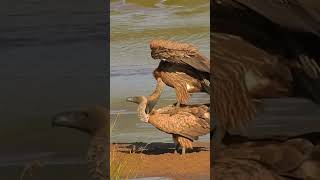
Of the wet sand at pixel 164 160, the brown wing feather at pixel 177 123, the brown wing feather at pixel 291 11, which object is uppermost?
the brown wing feather at pixel 291 11

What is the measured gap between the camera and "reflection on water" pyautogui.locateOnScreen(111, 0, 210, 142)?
14.3ft

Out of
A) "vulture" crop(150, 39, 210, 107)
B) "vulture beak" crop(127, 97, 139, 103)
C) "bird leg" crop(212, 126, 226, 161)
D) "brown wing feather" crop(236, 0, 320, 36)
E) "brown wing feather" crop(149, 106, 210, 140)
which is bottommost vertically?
"bird leg" crop(212, 126, 226, 161)

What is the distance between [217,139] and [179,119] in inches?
10.2

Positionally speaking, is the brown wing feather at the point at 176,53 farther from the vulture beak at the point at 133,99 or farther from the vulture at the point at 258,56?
the vulture beak at the point at 133,99

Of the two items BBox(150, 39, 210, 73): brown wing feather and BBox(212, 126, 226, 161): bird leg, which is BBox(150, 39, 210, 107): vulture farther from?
BBox(212, 126, 226, 161): bird leg

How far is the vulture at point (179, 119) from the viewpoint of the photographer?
171 inches
